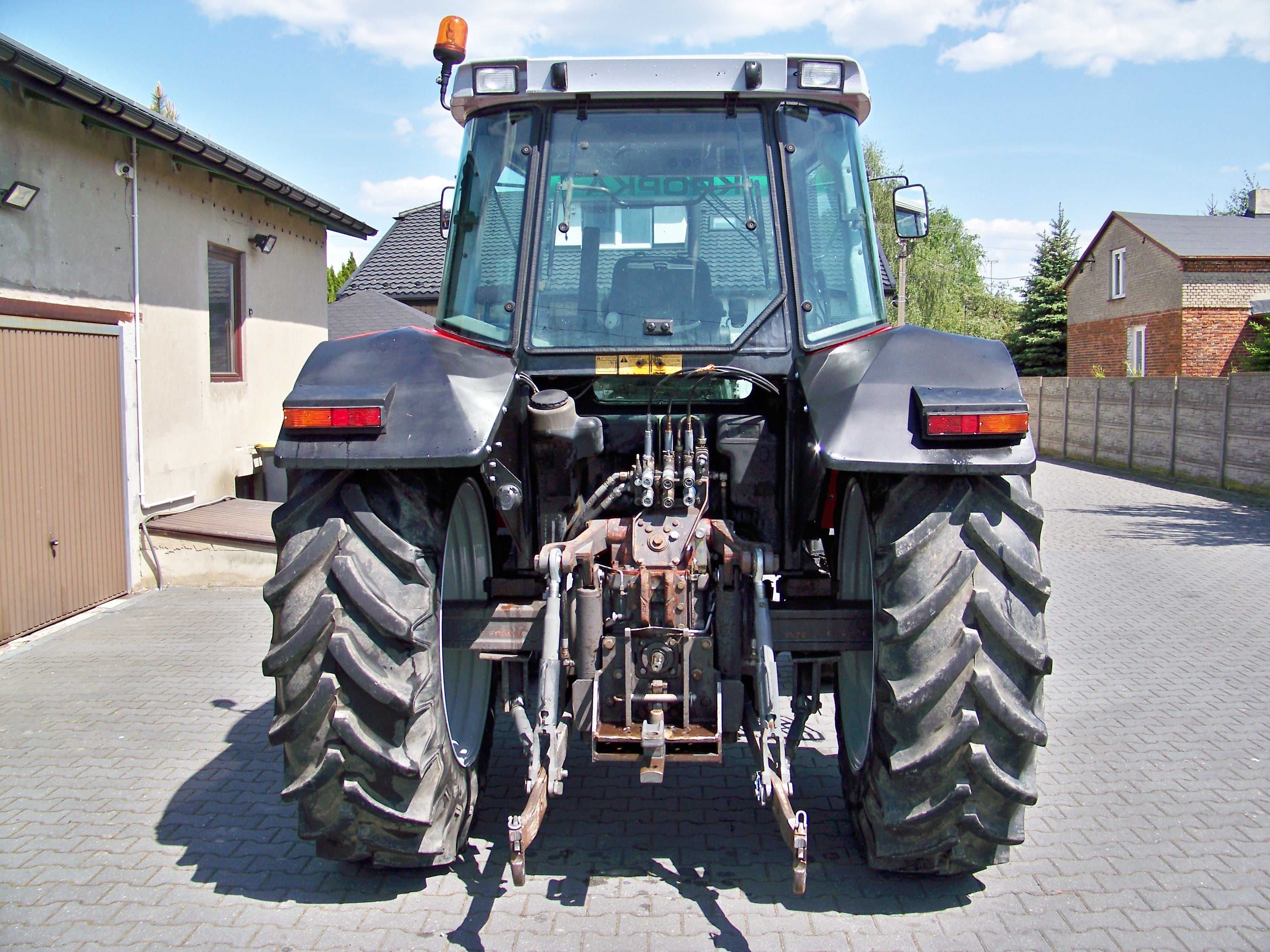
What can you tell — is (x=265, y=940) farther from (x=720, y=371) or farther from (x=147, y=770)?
(x=720, y=371)

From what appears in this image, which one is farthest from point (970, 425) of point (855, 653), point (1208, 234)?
point (1208, 234)

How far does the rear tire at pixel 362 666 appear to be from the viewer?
3.07m

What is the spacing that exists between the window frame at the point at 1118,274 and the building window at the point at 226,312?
29.0 meters

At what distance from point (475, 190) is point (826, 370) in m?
1.60

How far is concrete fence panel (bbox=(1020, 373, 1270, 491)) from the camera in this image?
1505 centimetres

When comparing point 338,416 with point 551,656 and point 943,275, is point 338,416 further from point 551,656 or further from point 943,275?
→ point 943,275

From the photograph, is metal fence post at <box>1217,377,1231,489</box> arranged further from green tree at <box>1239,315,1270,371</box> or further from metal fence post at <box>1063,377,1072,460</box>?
green tree at <box>1239,315,1270,371</box>

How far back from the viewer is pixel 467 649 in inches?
142

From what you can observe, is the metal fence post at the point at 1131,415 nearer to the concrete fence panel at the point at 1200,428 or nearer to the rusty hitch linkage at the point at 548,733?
the concrete fence panel at the point at 1200,428

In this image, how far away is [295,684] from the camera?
10.1 ft

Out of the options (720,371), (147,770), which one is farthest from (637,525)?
(147,770)

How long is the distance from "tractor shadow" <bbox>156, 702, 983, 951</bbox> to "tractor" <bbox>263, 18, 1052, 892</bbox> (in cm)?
23

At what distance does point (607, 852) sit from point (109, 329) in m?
6.51

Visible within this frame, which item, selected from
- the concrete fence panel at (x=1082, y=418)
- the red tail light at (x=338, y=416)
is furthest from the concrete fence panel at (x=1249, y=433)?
the red tail light at (x=338, y=416)
